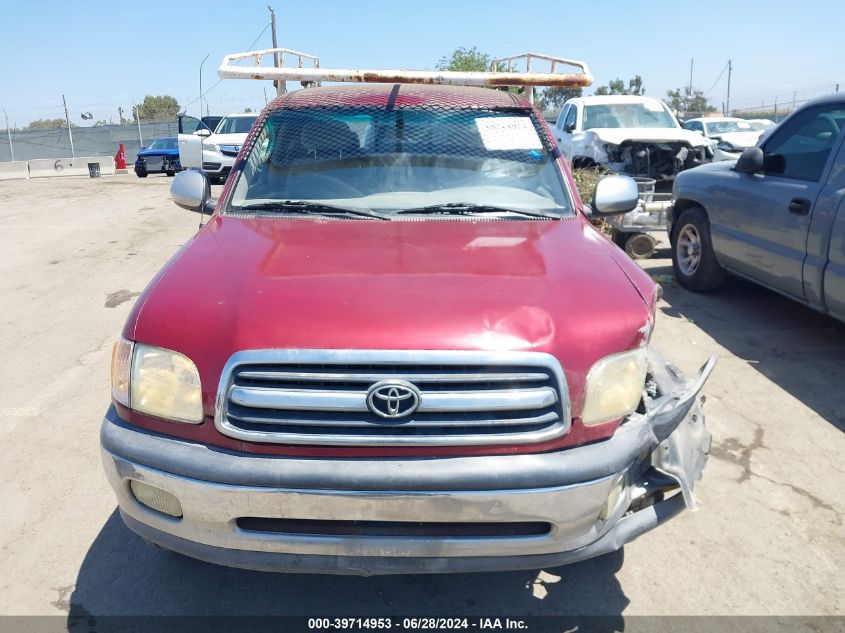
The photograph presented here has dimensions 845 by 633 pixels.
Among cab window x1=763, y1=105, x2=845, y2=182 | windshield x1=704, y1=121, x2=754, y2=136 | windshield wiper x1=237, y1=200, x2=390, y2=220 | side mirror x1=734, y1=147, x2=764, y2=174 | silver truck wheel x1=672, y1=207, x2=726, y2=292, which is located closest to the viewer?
windshield wiper x1=237, y1=200, x2=390, y2=220

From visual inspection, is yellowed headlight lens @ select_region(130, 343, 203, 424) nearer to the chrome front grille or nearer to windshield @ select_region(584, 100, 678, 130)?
the chrome front grille

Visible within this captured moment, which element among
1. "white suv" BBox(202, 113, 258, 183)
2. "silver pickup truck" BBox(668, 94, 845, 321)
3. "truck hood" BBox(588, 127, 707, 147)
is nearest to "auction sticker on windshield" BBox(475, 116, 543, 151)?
"silver pickup truck" BBox(668, 94, 845, 321)

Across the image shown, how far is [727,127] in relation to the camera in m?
19.2

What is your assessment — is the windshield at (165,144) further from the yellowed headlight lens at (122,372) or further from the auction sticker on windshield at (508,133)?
the yellowed headlight lens at (122,372)

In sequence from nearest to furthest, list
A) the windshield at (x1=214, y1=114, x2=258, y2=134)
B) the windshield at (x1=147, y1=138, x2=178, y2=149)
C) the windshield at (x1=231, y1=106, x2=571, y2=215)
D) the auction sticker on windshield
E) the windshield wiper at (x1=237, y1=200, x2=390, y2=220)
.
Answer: the windshield wiper at (x1=237, y1=200, x2=390, y2=220), the windshield at (x1=231, y1=106, x2=571, y2=215), the auction sticker on windshield, the windshield at (x1=214, y1=114, x2=258, y2=134), the windshield at (x1=147, y1=138, x2=178, y2=149)

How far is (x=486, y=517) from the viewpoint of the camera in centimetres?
199

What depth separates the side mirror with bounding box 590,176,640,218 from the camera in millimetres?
3520

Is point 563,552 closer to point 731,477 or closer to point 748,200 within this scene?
point 731,477

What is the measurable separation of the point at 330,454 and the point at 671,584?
61.8 inches

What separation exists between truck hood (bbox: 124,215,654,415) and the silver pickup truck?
8.45 ft

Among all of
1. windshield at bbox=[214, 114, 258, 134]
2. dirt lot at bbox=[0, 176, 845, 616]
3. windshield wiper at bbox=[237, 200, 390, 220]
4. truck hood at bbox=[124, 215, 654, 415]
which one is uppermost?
windshield at bbox=[214, 114, 258, 134]

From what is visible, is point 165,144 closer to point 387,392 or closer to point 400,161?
point 400,161

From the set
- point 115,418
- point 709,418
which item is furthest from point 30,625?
point 709,418

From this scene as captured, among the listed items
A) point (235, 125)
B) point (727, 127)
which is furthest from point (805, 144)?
point (727, 127)
